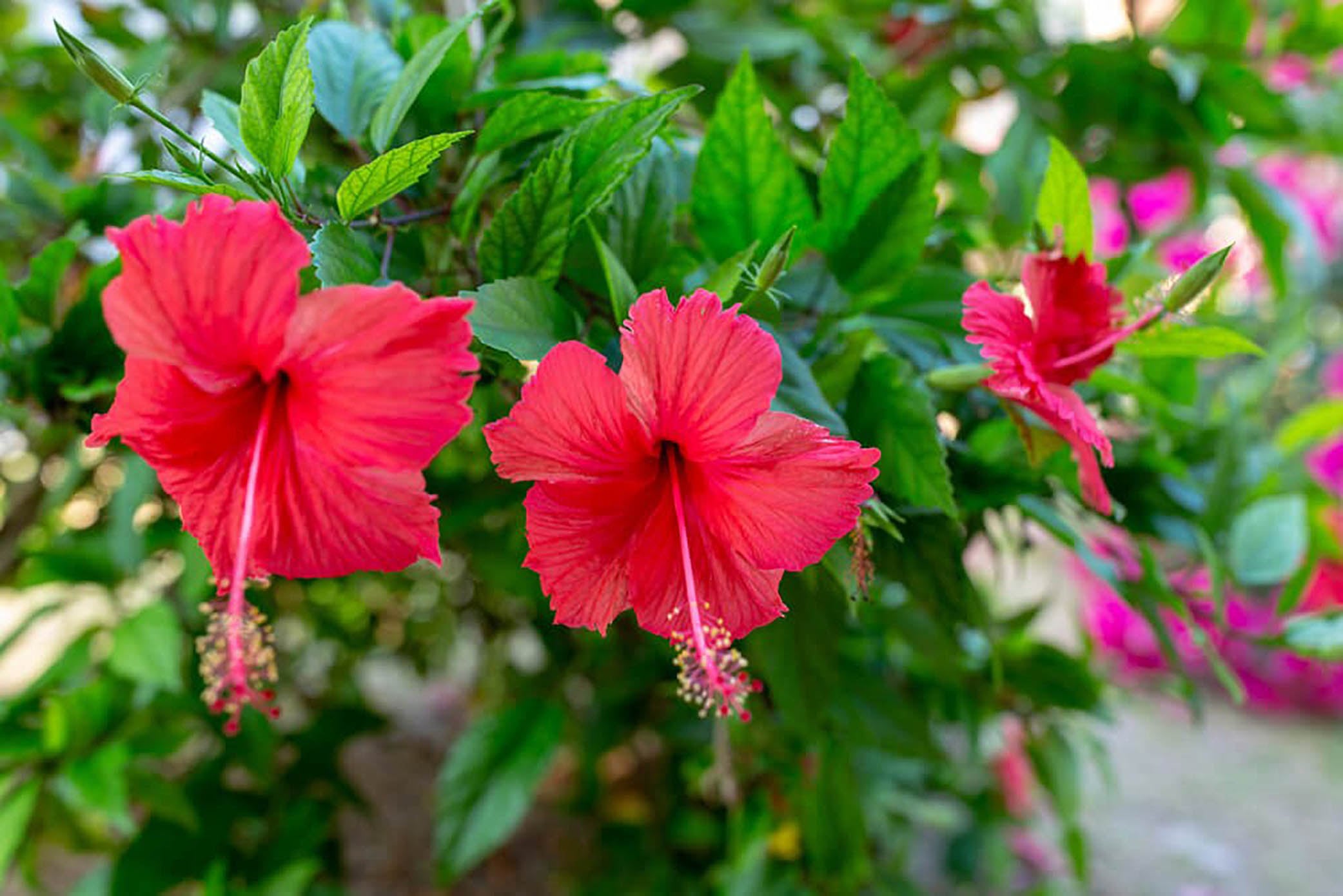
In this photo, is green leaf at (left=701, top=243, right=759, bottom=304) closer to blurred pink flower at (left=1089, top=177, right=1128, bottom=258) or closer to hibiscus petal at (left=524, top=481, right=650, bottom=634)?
hibiscus petal at (left=524, top=481, right=650, bottom=634)

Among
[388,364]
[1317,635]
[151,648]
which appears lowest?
[1317,635]

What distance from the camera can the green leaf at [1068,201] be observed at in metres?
0.37

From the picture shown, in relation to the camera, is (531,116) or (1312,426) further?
(1312,426)

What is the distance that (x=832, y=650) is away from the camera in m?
0.45

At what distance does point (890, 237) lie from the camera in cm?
40

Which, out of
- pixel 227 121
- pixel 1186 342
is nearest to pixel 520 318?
pixel 227 121

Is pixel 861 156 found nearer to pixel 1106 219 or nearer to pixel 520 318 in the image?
pixel 520 318

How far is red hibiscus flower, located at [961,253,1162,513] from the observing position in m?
0.31

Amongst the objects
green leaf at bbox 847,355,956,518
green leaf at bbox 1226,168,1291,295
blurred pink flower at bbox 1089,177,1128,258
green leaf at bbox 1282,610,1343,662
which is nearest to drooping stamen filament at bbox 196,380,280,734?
green leaf at bbox 847,355,956,518

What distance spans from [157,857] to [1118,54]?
86cm

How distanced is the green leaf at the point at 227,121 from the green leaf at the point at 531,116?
0.08 metres

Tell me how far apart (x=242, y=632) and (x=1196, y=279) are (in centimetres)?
35

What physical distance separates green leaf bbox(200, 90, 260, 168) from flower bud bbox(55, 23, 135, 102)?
0.03m

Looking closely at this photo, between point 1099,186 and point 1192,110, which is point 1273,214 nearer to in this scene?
point 1192,110
